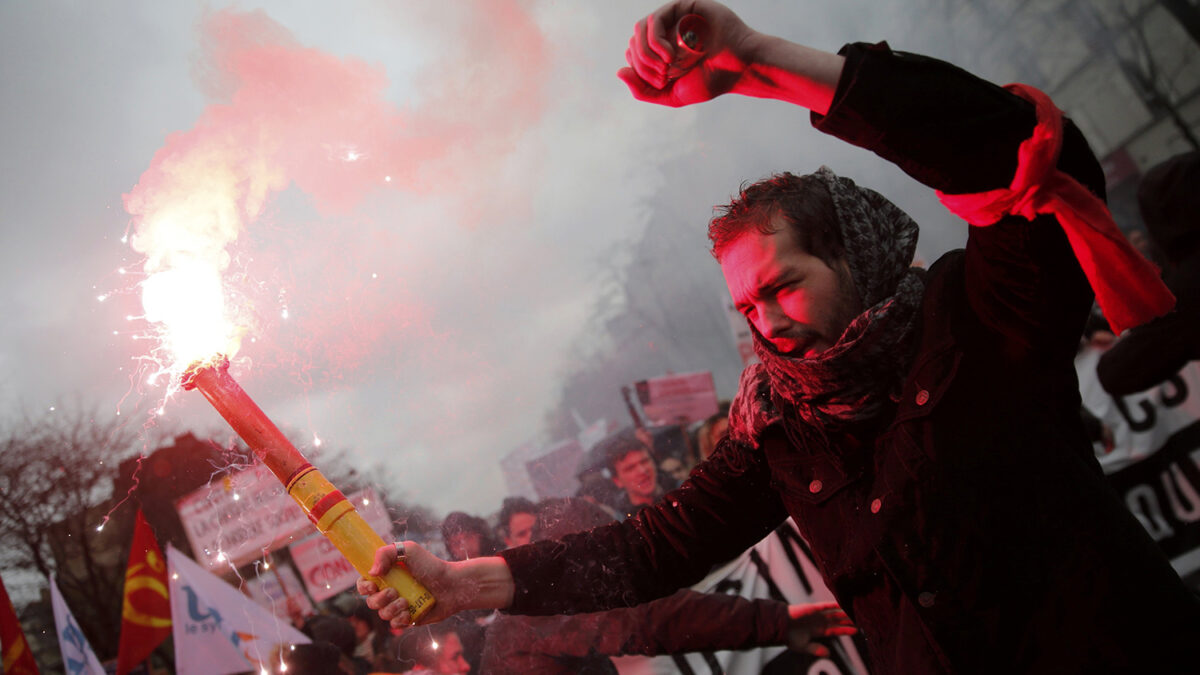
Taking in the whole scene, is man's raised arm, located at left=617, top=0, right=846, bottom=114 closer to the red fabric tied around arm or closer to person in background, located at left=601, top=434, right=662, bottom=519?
the red fabric tied around arm

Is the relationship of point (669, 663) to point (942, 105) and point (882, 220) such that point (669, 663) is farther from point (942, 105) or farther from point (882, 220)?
point (942, 105)

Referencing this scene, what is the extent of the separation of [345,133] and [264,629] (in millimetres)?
4773

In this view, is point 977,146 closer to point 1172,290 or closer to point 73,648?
point 1172,290

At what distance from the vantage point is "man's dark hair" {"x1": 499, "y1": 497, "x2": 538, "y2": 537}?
5191mm

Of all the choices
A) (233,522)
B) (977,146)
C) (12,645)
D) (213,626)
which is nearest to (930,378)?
(977,146)

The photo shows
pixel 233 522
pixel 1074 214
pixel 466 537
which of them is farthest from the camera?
pixel 233 522

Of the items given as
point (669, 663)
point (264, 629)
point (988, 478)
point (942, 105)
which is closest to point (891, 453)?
point (988, 478)

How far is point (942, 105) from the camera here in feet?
4.05

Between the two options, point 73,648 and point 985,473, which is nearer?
point 985,473

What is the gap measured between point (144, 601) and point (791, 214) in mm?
7663

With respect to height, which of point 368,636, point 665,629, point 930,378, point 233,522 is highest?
point 233,522

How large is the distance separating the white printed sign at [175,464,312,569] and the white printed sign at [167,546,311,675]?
798mm

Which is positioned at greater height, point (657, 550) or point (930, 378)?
point (930, 378)

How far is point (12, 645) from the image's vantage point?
511cm
